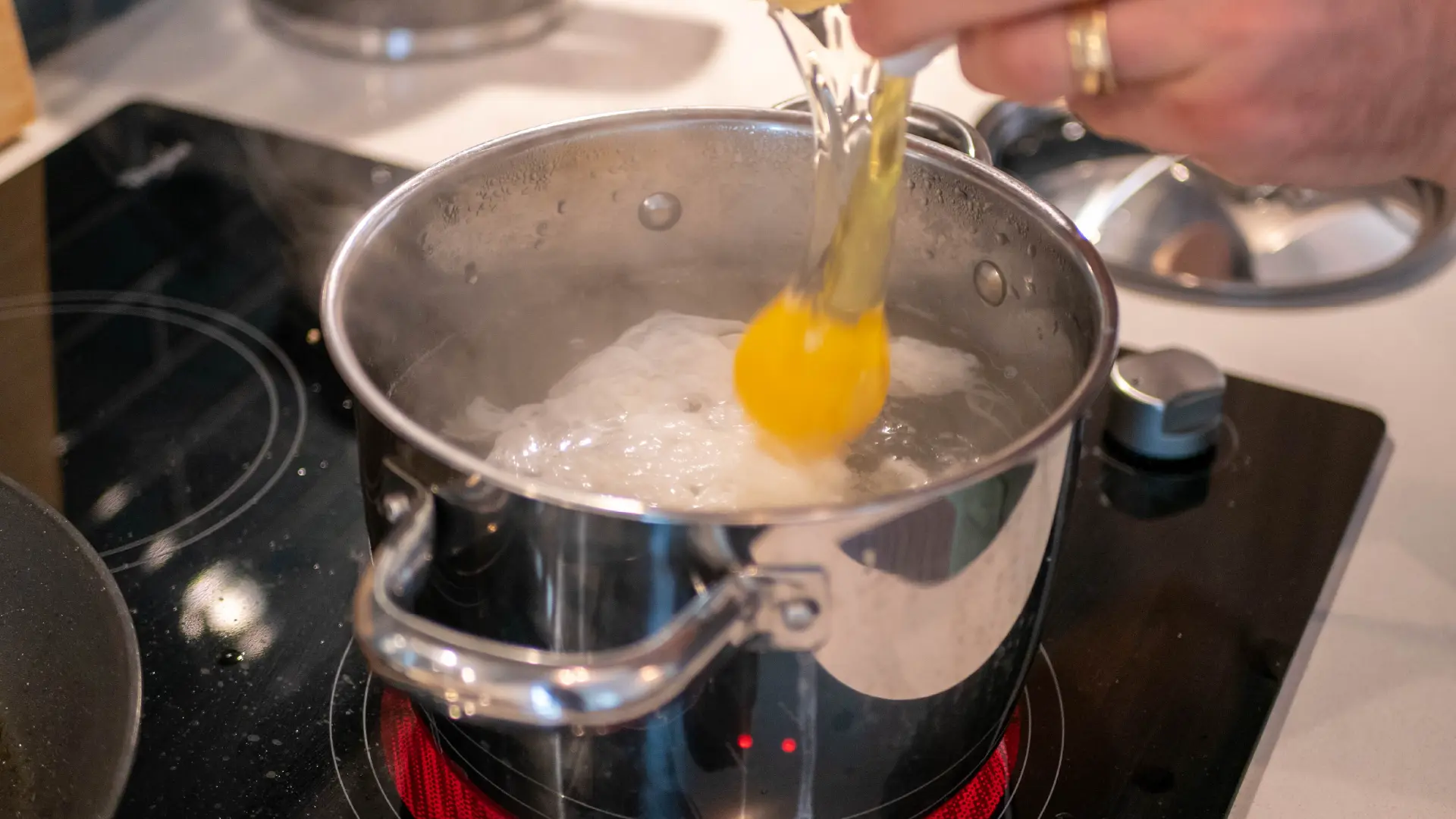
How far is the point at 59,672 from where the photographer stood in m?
A: 0.56

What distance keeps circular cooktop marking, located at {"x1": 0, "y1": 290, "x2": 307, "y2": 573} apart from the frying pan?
9 cm

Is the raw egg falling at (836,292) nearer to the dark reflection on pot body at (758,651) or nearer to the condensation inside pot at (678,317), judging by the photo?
the condensation inside pot at (678,317)

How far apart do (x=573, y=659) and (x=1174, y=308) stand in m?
0.56

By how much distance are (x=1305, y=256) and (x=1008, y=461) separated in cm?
58

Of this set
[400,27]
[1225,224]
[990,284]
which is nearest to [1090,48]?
[990,284]

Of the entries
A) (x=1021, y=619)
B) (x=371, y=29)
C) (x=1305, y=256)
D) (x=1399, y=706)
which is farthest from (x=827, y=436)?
(x=371, y=29)

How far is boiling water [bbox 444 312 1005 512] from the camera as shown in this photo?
0.56 meters

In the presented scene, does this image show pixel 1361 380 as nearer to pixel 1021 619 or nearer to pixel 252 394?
pixel 1021 619

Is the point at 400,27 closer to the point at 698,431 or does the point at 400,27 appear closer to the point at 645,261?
the point at 645,261

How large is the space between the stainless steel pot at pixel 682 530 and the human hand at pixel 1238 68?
0.06 metres

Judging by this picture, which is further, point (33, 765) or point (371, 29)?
point (371, 29)

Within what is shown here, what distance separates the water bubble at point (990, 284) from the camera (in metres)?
0.58

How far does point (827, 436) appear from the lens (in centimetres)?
57

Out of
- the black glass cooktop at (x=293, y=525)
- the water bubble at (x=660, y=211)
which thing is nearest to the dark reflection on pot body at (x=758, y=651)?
the black glass cooktop at (x=293, y=525)
